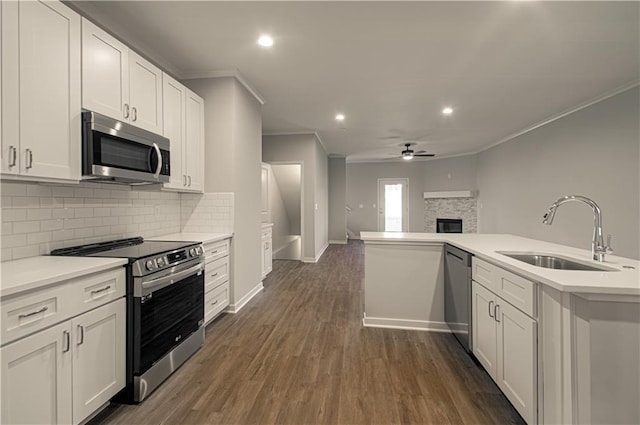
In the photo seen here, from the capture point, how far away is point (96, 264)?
1537mm

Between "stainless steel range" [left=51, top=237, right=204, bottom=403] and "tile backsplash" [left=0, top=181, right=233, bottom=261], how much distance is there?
0.13m

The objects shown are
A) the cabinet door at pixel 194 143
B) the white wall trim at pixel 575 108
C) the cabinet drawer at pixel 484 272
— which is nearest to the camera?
the cabinet drawer at pixel 484 272

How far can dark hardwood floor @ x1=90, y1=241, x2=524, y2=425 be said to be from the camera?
1.64m

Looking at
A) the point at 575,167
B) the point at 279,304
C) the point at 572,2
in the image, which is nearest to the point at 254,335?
the point at 279,304

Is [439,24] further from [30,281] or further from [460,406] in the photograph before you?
[30,281]

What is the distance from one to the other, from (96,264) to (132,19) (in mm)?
2025

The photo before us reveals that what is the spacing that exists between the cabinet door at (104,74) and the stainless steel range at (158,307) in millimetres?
1027

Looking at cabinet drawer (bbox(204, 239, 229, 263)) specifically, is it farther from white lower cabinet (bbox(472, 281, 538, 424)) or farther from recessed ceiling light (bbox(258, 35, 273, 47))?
white lower cabinet (bbox(472, 281, 538, 424))

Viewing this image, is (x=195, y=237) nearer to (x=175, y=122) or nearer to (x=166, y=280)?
(x=166, y=280)

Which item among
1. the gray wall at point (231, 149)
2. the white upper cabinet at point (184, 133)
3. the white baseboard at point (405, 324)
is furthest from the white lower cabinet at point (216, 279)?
the white baseboard at point (405, 324)

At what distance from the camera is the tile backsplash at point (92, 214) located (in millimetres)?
1684

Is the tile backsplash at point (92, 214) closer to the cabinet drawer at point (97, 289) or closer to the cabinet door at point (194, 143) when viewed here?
the cabinet door at point (194, 143)

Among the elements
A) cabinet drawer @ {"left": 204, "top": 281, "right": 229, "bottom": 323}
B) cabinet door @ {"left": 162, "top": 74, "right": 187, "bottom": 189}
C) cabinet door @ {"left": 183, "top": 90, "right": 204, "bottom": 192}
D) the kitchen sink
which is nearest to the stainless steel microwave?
cabinet door @ {"left": 162, "top": 74, "right": 187, "bottom": 189}

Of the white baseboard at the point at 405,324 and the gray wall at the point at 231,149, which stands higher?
the gray wall at the point at 231,149
